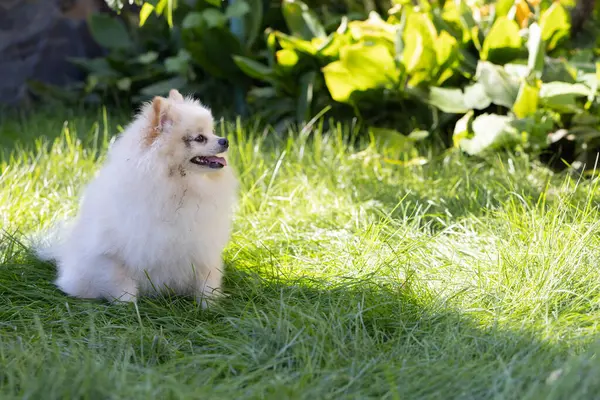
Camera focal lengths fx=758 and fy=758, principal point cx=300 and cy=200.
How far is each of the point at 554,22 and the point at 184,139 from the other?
2.64 metres

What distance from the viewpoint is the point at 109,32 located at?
528cm

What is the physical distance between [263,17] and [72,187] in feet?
6.90

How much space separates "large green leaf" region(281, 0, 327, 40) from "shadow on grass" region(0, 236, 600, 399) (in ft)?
7.65

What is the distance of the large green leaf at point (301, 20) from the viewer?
4.54 m

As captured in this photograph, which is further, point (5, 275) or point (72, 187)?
point (72, 187)

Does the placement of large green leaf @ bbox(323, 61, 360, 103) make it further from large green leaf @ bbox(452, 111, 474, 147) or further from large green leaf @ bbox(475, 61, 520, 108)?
large green leaf @ bbox(475, 61, 520, 108)

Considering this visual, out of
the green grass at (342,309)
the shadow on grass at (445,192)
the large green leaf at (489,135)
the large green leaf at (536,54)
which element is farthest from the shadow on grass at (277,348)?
the large green leaf at (536,54)

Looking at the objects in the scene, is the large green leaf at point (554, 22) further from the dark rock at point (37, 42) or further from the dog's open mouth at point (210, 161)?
the dark rock at point (37, 42)

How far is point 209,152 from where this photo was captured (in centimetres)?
232

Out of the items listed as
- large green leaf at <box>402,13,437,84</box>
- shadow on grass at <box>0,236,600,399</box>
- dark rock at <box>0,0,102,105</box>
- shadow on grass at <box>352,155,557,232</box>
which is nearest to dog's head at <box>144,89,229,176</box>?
shadow on grass at <box>0,236,600,399</box>

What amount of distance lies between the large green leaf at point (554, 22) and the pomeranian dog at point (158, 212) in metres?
2.42

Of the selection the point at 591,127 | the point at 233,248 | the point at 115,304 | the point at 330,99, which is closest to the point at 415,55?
the point at 330,99

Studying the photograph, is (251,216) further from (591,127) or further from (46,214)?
(591,127)

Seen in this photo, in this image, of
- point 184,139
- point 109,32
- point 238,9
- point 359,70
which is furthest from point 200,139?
point 109,32
